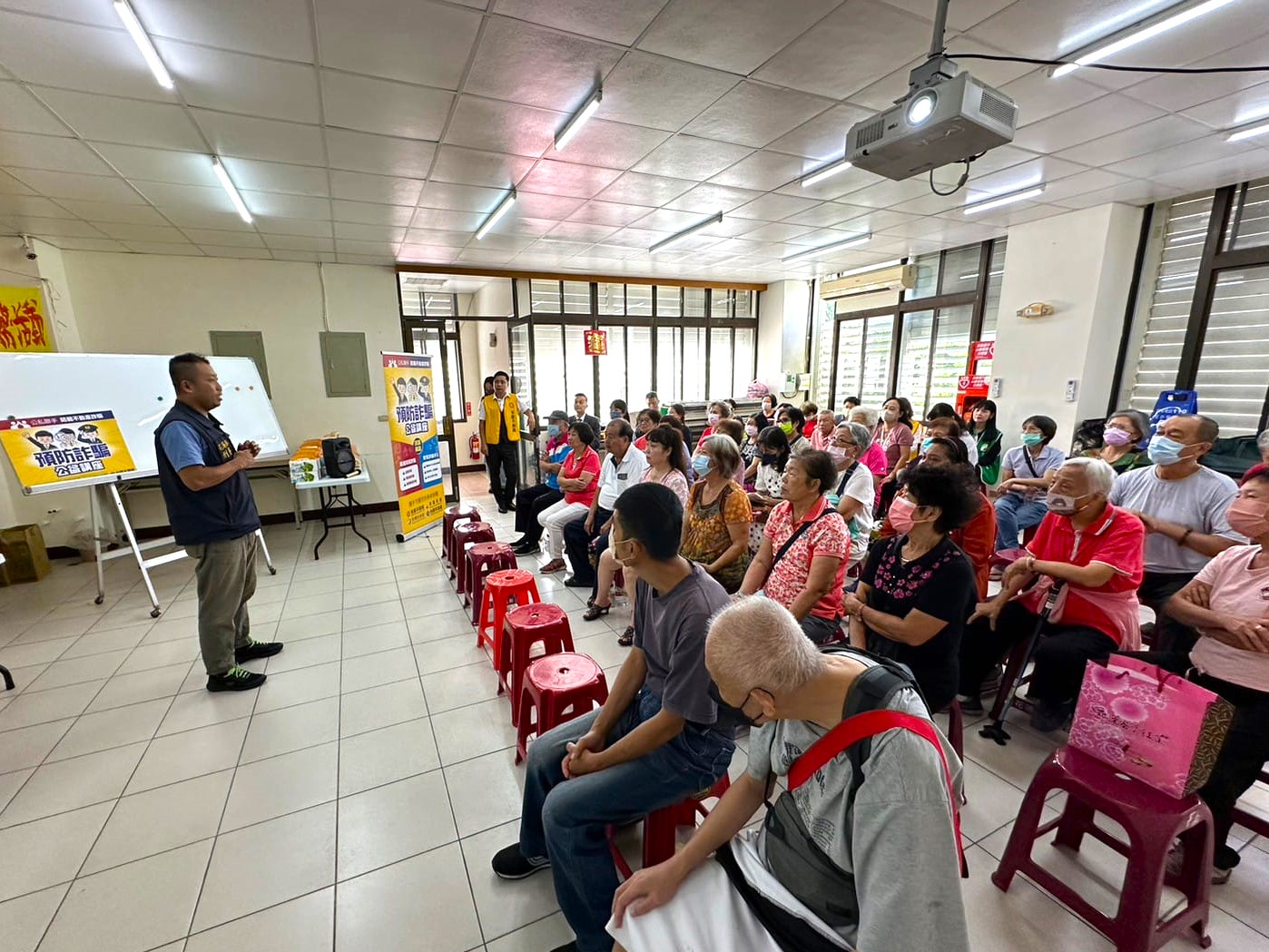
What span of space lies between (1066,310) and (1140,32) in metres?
3.58

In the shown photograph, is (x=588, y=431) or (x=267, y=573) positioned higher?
(x=588, y=431)

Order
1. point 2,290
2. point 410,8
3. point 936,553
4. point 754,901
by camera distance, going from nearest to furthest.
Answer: point 754,901 → point 936,553 → point 410,8 → point 2,290

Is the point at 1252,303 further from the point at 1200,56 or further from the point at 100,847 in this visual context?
the point at 100,847

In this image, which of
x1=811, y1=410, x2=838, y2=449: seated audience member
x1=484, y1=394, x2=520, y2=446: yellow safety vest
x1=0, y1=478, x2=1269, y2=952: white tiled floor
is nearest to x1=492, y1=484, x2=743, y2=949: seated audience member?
x1=0, y1=478, x2=1269, y2=952: white tiled floor

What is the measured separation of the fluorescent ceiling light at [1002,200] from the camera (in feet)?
14.2

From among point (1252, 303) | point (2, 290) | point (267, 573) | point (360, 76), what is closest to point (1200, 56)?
point (1252, 303)

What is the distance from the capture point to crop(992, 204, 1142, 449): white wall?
15.9 feet

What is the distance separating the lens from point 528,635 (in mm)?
2354

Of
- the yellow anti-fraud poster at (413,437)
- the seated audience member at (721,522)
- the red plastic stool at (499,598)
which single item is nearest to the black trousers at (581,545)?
the red plastic stool at (499,598)

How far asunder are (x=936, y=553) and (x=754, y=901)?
1229 millimetres

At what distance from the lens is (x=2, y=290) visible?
4.32 m

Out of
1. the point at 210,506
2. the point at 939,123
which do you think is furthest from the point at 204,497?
the point at 939,123

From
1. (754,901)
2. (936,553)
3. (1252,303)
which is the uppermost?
(1252,303)

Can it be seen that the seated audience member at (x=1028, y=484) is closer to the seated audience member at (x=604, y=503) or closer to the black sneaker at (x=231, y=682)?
the seated audience member at (x=604, y=503)
